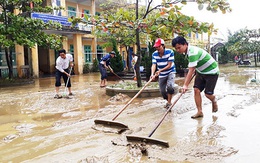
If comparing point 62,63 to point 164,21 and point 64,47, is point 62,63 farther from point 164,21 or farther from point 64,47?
point 64,47

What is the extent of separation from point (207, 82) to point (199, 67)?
1.04 feet

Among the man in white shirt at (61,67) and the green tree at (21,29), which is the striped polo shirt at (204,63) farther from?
the green tree at (21,29)

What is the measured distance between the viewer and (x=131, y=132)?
4047mm

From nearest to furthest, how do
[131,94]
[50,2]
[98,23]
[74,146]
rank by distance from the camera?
1. [74,146]
2. [98,23]
3. [131,94]
4. [50,2]

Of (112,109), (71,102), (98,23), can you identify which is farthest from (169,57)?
(71,102)

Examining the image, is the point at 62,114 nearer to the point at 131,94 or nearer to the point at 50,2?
the point at 131,94

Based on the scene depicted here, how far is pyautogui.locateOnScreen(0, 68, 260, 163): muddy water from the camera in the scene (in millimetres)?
3062

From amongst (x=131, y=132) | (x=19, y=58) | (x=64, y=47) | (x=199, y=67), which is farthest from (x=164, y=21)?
(x=64, y=47)

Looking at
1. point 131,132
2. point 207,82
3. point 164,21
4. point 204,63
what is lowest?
point 131,132

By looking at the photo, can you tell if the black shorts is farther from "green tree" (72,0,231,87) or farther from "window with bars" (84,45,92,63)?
"window with bars" (84,45,92,63)

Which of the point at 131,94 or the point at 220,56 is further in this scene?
the point at 220,56

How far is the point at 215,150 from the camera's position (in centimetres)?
312

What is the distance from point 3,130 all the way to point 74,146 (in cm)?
182

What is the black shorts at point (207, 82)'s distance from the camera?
4.64 meters
